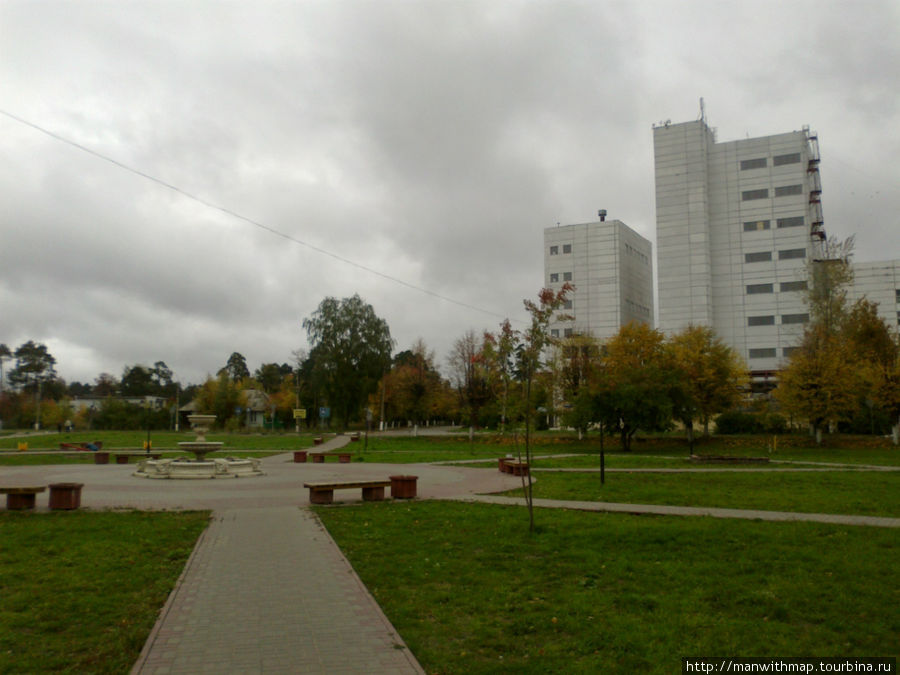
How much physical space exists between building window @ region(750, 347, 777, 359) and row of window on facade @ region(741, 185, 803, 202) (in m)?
16.8

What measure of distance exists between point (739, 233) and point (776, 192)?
18.6 feet

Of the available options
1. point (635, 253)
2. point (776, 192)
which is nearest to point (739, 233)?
point (776, 192)

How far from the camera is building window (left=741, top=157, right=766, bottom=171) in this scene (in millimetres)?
74500

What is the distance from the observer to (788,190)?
72750 millimetres

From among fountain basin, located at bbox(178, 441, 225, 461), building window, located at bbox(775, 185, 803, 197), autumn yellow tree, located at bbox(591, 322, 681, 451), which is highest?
building window, located at bbox(775, 185, 803, 197)

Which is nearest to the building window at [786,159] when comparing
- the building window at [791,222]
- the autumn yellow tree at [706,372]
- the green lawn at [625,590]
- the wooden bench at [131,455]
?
the building window at [791,222]

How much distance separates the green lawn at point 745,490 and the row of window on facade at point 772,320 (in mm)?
51846

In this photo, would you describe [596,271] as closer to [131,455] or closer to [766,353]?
[766,353]

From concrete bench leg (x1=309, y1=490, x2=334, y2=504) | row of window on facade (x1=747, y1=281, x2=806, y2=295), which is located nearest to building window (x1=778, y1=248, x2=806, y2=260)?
row of window on facade (x1=747, y1=281, x2=806, y2=295)

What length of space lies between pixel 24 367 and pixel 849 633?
120340 millimetres

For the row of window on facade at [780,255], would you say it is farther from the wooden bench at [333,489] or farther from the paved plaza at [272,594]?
the wooden bench at [333,489]

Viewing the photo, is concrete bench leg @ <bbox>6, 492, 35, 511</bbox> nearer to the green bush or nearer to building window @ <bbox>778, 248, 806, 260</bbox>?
the green bush

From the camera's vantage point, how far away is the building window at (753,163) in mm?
74500

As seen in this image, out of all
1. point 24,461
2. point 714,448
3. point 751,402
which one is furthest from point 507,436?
point 24,461
